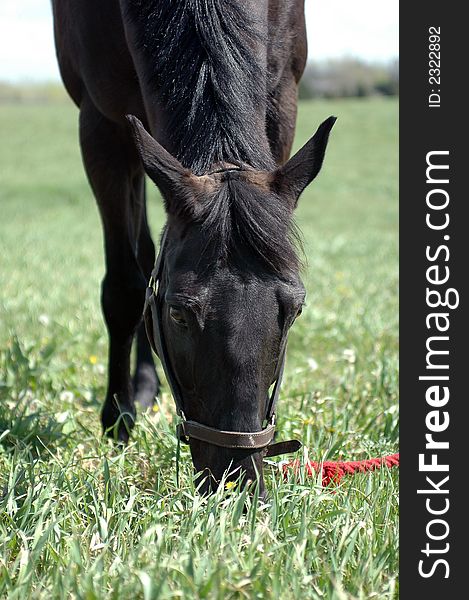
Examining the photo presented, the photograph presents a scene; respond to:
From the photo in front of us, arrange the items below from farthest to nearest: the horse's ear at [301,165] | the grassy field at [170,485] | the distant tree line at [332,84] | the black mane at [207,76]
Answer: the distant tree line at [332,84]
the black mane at [207,76]
the horse's ear at [301,165]
the grassy field at [170,485]

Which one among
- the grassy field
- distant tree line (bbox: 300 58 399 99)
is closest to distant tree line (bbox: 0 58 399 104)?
distant tree line (bbox: 300 58 399 99)

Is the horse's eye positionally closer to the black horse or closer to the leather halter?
the black horse

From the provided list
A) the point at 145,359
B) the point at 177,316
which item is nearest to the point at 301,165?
the point at 177,316

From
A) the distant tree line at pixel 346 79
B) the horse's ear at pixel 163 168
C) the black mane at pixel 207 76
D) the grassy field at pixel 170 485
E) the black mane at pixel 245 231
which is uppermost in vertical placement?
the distant tree line at pixel 346 79

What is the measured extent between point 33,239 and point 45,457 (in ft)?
32.8

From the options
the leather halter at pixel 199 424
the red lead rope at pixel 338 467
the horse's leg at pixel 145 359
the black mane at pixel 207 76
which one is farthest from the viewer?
the horse's leg at pixel 145 359

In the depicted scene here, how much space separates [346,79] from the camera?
58.5 meters

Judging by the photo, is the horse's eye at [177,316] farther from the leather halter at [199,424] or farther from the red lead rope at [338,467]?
the red lead rope at [338,467]

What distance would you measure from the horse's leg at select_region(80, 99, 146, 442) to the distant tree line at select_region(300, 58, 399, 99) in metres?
43.9

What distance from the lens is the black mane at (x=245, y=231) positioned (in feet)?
8.43

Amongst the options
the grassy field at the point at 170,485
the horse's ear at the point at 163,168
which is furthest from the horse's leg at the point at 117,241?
the horse's ear at the point at 163,168

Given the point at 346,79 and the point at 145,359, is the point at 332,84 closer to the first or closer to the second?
the point at 346,79

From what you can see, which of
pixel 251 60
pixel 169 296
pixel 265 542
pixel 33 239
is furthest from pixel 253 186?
pixel 33 239

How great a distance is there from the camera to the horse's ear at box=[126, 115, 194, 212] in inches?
104
